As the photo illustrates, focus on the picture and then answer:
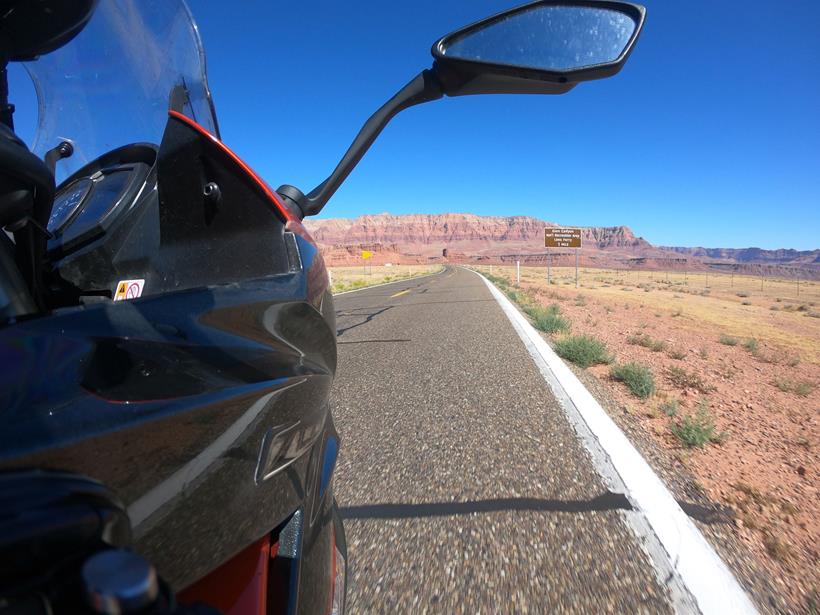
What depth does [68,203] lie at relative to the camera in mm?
1521

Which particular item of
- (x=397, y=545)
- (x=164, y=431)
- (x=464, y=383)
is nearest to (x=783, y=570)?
(x=397, y=545)

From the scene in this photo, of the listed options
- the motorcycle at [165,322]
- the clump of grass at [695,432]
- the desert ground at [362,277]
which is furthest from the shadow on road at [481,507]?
the desert ground at [362,277]

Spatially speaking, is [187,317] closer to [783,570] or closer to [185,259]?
[185,259]

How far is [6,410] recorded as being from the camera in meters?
0.57

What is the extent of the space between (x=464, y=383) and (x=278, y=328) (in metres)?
3.55

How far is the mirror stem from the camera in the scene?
60.0 inches

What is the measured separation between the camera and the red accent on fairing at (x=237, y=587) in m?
0.82

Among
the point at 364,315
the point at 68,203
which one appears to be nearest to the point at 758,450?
the point at 68,203

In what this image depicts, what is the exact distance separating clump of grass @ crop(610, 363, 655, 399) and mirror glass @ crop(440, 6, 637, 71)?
3537mm

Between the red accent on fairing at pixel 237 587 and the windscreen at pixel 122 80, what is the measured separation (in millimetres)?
Result: 1426

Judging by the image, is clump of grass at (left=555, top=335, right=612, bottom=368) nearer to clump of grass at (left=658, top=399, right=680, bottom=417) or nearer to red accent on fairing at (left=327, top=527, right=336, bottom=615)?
clump of grass at (left=658, top=399, right=680, bottom=417)

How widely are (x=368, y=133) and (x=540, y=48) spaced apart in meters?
0.72

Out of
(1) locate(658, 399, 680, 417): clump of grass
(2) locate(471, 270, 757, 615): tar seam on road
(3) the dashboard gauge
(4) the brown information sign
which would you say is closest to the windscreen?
(3) the dashboard gauge

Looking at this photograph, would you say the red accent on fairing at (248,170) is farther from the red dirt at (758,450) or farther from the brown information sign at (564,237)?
the brown information sign at (564,237)
